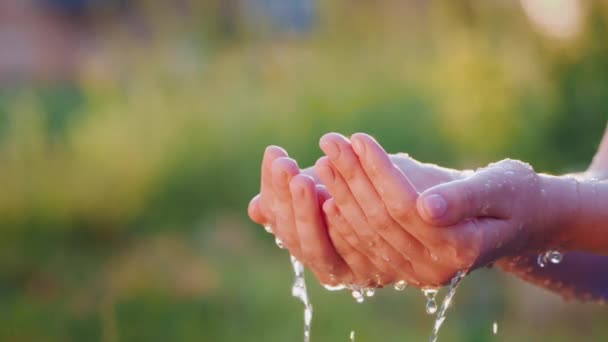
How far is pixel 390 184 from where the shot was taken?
4.89ft

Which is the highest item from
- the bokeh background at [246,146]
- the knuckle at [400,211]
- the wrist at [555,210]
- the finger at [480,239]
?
the bokeh background at [246,146]

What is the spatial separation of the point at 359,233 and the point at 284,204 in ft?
0.47

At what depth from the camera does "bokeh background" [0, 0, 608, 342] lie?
482 centimetres

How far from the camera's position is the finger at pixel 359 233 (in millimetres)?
1555

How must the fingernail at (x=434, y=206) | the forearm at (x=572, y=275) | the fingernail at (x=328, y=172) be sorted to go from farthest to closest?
the forearm at (x=572, y=275), the fingernail at (x=328, y=172), the fingernail at (x=434, y=206)

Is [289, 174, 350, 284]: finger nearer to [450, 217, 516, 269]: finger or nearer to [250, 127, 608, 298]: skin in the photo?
[250, 127, 608, 298]: skin

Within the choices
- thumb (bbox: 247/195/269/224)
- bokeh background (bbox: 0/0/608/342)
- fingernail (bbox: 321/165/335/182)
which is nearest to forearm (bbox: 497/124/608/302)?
fingernail (bbox: 321/165/335/182)

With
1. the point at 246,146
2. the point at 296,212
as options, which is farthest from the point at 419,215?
the point at 246,146

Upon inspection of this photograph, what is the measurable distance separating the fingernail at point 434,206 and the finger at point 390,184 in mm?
40

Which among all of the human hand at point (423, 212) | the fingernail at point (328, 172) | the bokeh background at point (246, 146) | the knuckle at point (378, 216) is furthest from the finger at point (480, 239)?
the bokeh background at point (246, 146)

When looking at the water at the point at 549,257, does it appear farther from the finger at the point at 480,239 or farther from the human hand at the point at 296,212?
the human hand at the point at 296,212

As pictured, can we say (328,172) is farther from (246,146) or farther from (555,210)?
(246,146)

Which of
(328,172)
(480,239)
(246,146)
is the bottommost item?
(480,239)

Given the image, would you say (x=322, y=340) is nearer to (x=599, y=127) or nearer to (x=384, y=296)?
(x=384, y=296)
